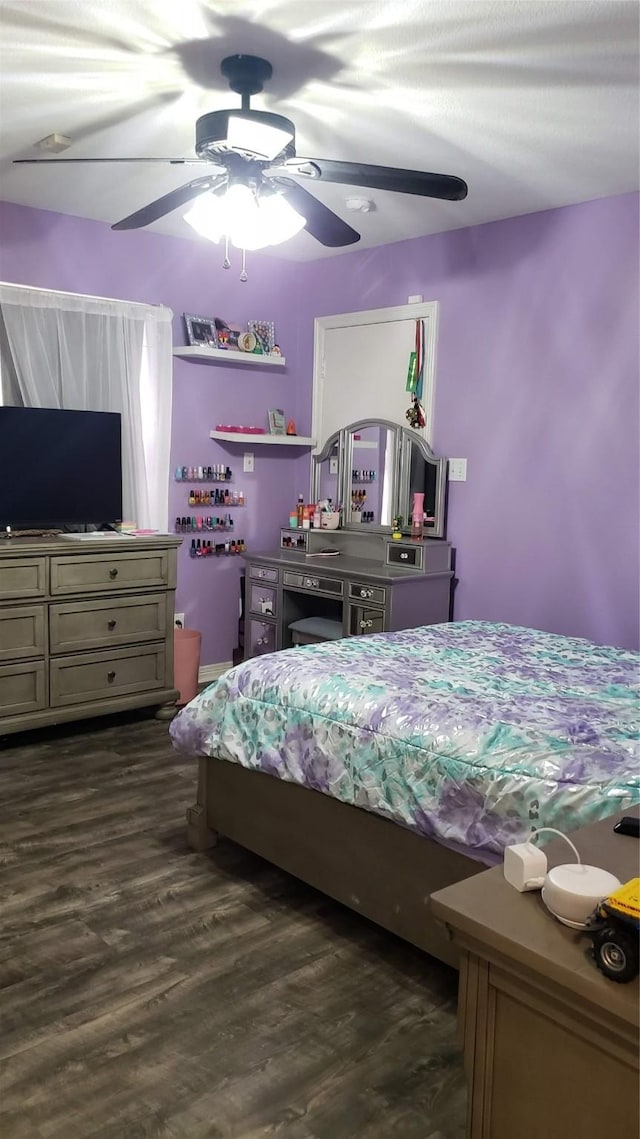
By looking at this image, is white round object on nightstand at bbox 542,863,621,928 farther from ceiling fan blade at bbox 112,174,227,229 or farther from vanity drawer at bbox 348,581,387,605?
vanity drawer at bbox 348,581,387,605

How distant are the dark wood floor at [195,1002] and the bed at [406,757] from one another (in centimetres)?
13

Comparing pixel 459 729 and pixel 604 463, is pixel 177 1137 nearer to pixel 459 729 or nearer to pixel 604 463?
pixel 459 729

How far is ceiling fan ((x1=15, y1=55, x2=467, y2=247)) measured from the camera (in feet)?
7.96

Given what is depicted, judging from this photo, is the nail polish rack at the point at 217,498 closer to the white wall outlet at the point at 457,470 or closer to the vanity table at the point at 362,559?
the vanity table at the point at 362,559

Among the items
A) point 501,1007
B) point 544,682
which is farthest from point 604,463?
point 501,1007

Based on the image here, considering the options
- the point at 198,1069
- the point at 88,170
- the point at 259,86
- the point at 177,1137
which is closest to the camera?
the point at 177,1137

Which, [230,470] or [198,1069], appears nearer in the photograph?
[198,1069]

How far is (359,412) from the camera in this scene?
478cm

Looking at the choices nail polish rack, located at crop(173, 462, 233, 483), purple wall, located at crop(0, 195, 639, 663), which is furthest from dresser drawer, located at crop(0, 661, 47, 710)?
nail polish rack, located at crop(173, 462, 233, 483)

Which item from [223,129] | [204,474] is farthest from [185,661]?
[223,129]

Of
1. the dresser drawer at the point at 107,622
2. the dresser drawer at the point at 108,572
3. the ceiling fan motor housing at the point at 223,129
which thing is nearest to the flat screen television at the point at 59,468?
the dresser drawer at the point at 108,572

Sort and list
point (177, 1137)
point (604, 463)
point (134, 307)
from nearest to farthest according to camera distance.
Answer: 1. point (177, 1137)
2. point (604, 463)
3. point (134, 307)

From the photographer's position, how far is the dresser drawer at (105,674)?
383 cm

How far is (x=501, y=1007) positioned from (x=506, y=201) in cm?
344
